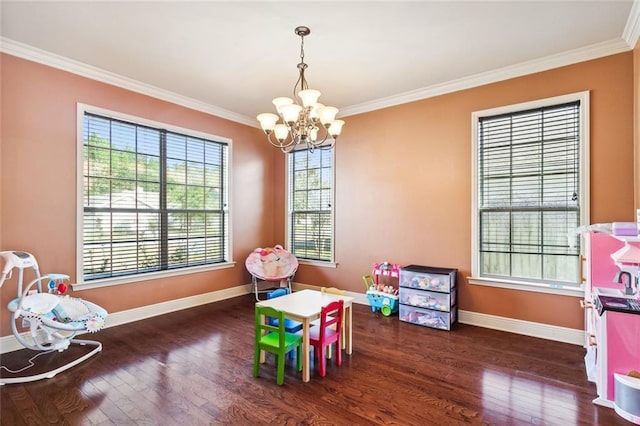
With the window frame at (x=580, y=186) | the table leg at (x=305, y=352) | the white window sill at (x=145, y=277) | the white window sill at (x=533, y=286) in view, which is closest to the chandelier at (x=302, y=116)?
the table leg at (x=305, y=352)

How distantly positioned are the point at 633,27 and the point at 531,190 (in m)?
1.63

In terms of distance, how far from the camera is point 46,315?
2850mm

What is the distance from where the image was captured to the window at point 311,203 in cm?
526

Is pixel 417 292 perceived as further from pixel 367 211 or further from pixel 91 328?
pixel 91 328

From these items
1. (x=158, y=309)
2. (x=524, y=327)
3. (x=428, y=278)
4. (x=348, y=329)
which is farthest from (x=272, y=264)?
(x=524, y=327)

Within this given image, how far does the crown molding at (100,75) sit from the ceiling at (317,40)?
0.01 m

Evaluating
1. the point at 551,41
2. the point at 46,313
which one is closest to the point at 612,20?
the point at 551,41

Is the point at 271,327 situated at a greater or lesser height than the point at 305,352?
greater

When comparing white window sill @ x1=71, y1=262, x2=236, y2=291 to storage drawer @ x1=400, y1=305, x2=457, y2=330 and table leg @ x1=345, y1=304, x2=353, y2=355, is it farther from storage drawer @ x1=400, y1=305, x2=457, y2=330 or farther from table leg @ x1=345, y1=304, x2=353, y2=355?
storage drawer @ x1=400, y1=305, x2=457, y2=330

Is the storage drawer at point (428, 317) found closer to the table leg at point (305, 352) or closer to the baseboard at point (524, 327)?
the baseboard at point (524, 327)

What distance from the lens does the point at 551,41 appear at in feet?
10.2

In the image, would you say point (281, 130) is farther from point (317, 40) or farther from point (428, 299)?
point (428, 299)

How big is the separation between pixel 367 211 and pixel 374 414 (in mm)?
2987

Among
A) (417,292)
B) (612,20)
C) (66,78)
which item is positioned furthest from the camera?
(417,292)
